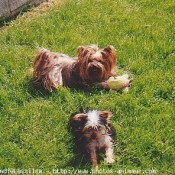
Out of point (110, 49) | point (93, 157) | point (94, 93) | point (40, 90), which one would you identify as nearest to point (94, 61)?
point (110, 49)

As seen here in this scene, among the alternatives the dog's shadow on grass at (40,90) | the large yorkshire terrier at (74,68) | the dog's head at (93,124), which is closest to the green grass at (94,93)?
the dog's shadow on grass at (40,90)

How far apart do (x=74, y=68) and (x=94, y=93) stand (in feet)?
1.18

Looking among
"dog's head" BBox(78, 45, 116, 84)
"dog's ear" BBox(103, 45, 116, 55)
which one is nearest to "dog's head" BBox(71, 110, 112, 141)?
"dog's head" BBox(78, 45, 116, 84)

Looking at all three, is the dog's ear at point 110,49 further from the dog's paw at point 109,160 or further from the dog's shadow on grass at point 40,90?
the dog's paw at point 109,160

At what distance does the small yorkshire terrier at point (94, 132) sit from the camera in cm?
407

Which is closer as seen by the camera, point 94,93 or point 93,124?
point 93,124

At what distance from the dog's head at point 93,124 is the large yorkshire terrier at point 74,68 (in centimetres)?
84

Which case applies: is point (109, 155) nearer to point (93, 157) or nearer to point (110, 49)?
point (93, 157)

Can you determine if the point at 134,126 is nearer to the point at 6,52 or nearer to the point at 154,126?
the point at 154,126

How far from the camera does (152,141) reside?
14.8 feet

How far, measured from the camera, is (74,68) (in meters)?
5.13

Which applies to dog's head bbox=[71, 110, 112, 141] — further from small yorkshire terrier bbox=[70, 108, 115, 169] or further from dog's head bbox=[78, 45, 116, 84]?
dog's head bbox=[78, 45, 116, 84]

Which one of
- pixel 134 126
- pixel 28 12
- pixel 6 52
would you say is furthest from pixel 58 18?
pixel 134 126

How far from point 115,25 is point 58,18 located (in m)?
0.82
